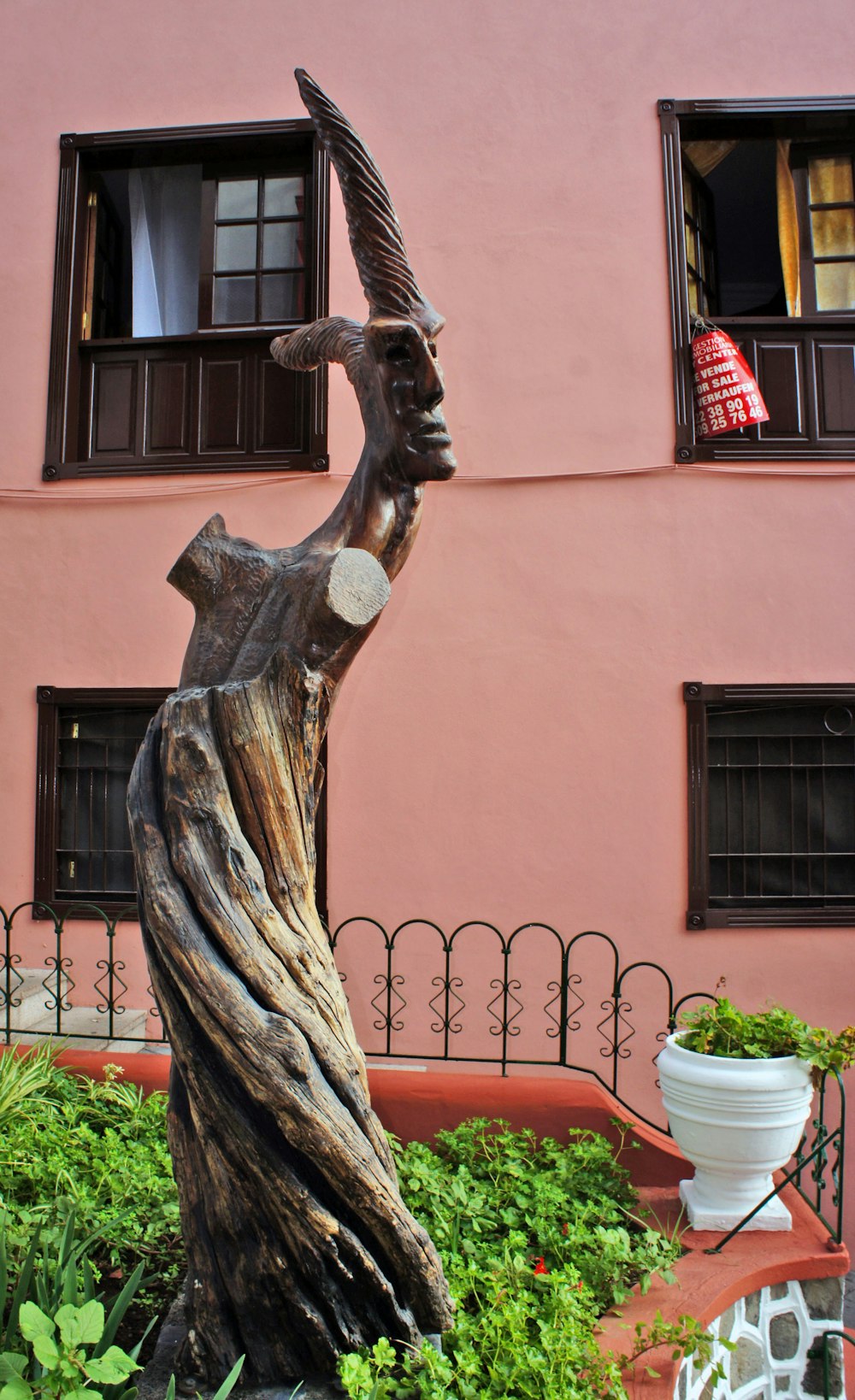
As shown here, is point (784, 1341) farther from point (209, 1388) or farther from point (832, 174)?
point (832, 174)

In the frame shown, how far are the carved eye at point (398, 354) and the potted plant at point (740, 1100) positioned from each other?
2302 millimetres

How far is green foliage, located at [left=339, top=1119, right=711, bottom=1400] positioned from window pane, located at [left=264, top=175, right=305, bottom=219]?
20.0 feet

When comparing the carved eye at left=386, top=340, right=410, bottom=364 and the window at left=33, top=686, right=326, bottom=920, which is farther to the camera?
the window at left=33, top=686, right=326, bottom=920

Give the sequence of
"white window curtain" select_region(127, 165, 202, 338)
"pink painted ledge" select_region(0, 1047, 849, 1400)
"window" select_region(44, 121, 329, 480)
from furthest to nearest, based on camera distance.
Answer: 1. "white window curtain" select_region(127, 165, 202, 338)
2. "window" select_region(44, 121, 329, 480)
3. "pink painted ledge" select_region(0, 1047, 849, 1400)

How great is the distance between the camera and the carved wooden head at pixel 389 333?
2322 mm

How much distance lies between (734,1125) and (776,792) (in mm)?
3433

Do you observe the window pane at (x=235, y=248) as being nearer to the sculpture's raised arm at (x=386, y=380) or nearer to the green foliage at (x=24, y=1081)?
the sculpture's raised arm at (x=386, y=380)

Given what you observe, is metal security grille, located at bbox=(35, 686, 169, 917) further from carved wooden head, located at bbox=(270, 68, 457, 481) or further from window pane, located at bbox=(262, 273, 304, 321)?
carved wooden head, located at bbox=(270, 68, 457, 481)

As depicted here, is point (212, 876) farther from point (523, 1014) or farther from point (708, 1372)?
point (523, 1014)

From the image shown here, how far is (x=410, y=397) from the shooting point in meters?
2.53

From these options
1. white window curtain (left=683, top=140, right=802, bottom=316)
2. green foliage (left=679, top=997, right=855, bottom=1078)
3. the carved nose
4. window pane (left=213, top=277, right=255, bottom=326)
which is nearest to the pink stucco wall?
white window curtain (left=683, top=140, right=802, bottom=316)

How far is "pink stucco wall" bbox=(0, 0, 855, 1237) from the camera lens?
5.96 m

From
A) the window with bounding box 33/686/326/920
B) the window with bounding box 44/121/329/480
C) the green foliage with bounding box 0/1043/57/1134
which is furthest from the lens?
the window with bounding box 44/121/329/480

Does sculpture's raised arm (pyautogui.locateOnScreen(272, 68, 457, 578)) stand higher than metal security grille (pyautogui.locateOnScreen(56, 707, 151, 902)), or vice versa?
sculpture's raised arm (pyautogui.locateOnScreen(272, 68, 457, 578))
